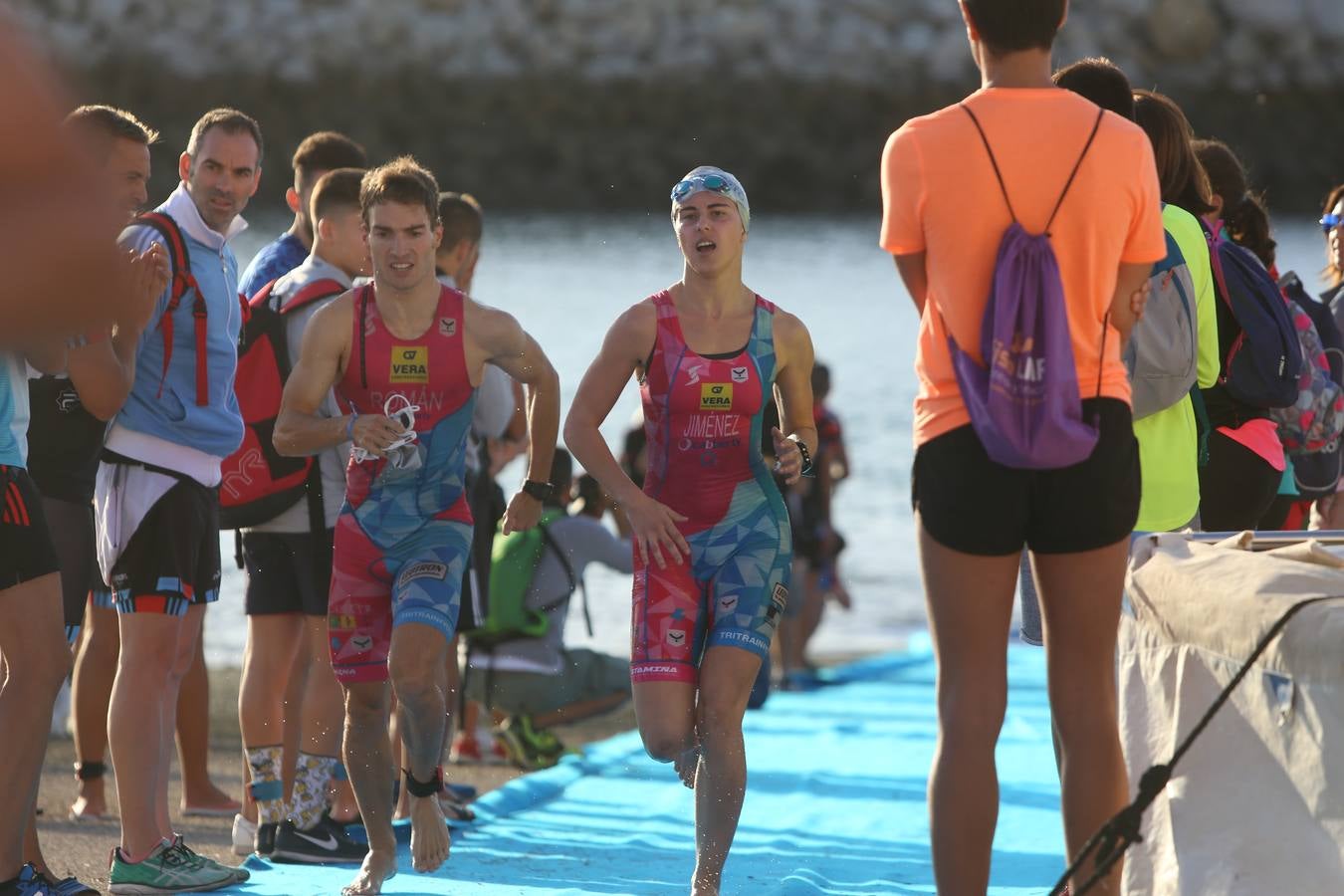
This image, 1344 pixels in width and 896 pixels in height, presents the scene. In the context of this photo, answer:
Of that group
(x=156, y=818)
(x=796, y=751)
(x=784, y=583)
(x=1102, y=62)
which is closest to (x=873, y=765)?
(x=796, y=751)

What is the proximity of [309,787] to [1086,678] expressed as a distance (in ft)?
9.04

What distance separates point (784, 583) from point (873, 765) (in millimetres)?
2663

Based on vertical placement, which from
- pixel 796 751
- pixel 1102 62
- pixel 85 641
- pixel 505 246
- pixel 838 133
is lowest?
pixel 796 751

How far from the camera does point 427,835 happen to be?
4.76 metres

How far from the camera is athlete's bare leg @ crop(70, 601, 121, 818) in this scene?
5.66 meters

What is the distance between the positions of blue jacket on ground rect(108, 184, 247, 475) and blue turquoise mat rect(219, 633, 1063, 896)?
1.23 m

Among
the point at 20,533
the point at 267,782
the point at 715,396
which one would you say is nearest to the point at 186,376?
the point at 20,533

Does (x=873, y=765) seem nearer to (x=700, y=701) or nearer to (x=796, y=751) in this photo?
(x=796, y=751)

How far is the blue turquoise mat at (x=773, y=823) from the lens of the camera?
5.13m

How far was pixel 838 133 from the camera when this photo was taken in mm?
51531

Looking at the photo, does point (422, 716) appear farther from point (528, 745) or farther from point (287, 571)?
point (528, 745)

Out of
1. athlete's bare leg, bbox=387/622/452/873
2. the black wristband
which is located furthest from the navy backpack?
athlete's bare leg, bbox=387/622/452/873

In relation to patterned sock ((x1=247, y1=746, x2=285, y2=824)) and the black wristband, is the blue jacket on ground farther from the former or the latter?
the black wristband

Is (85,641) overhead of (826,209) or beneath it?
beneath
